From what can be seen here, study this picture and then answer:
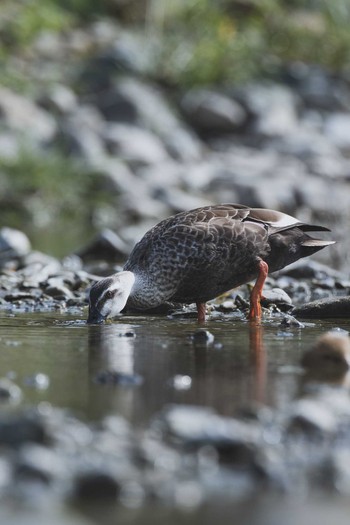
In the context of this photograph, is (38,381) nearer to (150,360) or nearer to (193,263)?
(150,360)

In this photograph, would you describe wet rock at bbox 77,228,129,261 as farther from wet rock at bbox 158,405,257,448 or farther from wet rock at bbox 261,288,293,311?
wet rock at bbox 158,405,257,448

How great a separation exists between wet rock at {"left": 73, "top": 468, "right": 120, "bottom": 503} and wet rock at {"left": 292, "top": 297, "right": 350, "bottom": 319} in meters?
4.51

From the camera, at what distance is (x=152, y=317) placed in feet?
26.4

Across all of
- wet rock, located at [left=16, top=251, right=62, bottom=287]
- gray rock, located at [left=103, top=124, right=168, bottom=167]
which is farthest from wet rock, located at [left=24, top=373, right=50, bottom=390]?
gray rock, located at [left=103, top=124, right=168, bottom=167]

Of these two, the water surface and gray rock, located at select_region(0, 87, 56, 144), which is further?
gray rock, located at select_region(0, 87, 56, 144)

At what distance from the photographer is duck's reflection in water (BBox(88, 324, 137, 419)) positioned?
4.64 meters

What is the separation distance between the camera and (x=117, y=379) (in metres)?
5.18

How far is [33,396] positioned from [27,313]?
342 centimetres

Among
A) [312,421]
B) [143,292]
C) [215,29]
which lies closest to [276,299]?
[143,292]

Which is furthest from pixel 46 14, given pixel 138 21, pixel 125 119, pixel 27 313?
pixel 27 313

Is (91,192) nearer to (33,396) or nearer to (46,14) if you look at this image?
(46,14)

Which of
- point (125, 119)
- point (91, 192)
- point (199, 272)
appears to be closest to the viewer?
point (199, 272)

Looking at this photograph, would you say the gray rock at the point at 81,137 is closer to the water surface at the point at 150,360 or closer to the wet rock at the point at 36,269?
the wet rock at the point at 36,269

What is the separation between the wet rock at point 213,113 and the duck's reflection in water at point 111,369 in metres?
15.5
